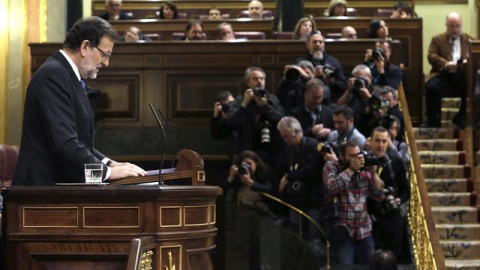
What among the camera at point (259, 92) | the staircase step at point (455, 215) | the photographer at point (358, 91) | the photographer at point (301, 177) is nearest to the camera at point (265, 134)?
the camera at point (259, 92)

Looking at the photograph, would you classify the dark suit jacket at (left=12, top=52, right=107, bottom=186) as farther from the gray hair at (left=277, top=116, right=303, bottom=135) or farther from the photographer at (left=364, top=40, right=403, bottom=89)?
the photographer at (left=364, top=40, right=403, bottom=89)

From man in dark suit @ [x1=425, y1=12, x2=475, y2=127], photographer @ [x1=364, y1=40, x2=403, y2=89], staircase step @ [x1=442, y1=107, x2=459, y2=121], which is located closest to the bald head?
man in dark suit @ [x1=425, y1=12, x2=475, y2=127]

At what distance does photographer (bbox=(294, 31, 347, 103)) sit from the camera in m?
9.88

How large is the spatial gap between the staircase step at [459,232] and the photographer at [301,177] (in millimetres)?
1534

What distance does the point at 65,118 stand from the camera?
423cm

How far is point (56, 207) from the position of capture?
12.5 feet

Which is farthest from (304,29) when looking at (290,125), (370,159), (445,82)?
Answer: (370,159)

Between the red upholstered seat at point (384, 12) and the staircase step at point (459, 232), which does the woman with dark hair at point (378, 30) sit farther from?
the red upholstered seat at point (384, 12)

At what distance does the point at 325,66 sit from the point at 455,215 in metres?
1.87

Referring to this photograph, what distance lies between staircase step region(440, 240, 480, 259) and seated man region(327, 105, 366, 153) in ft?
4.04

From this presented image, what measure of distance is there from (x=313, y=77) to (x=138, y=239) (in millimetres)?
6195

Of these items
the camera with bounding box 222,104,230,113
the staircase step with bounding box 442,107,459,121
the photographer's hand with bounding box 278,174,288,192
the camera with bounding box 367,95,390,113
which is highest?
the camera with bounding box 367,95,390,113

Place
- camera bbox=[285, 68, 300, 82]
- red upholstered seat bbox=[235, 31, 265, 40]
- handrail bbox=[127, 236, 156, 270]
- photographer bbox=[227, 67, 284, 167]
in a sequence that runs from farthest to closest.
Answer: red upholstered seat bbox=[235, 31, 265, 40]
camera bbox=[285, 68, 300, 82]
photographer bbox=[227, 67, 284, 167]
handrail bbox=[127, 236, 156, 270]

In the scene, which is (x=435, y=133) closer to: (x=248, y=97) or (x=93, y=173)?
(x=248, y=97)
